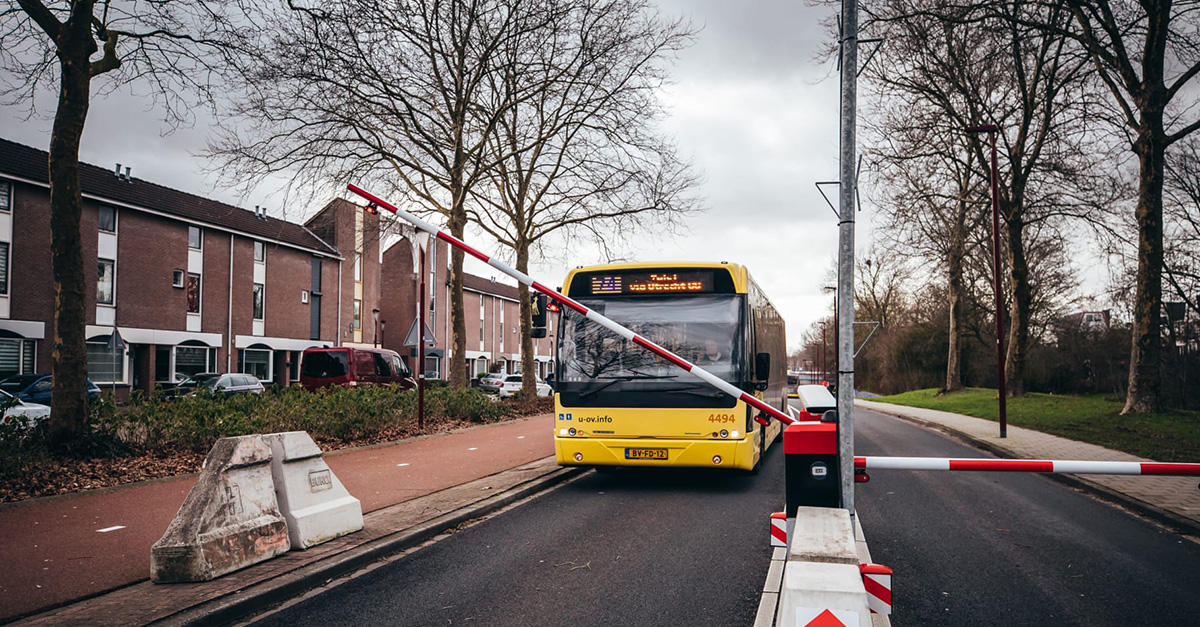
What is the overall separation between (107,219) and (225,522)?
34611 millimetres

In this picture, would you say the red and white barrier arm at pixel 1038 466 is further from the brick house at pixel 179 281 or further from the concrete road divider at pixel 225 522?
the brick house at pixel 179 281

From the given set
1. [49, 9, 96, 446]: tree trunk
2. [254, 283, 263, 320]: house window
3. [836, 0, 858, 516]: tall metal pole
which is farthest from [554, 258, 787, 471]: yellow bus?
[254, 283, 263, 320]: house window

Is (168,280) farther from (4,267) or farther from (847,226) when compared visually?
(847,226)

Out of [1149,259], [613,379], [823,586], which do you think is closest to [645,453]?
[613,379]

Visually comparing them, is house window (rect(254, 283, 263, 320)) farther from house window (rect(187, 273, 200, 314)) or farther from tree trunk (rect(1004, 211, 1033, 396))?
A: tree trunk (rect(1004, 211, 1033, 396))

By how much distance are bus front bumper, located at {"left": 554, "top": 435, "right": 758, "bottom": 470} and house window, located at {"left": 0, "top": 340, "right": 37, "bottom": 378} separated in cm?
2858

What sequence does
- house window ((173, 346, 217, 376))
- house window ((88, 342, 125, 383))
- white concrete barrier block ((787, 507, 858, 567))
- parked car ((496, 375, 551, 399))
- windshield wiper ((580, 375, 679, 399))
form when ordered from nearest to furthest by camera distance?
white concrete barrier block ((787, 507, 858, 567))
windshield wiper ((580, 375, 679, 399))
house window ((88, 342, 125, 383))
house window ((173, 346, 217, 376))
parked car ((496, 375, 551, 399))

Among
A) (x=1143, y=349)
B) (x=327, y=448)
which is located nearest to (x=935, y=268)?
(x=1143, y=349)

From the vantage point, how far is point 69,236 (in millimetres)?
10570

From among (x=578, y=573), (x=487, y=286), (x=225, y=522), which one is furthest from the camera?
(x=487, y=286)

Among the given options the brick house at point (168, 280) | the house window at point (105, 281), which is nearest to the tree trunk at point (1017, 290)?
the brick house at point (168, 280)

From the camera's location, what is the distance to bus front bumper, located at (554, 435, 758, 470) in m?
9.80

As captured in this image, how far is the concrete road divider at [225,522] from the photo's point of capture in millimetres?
5367

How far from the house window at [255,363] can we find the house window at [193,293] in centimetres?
385
